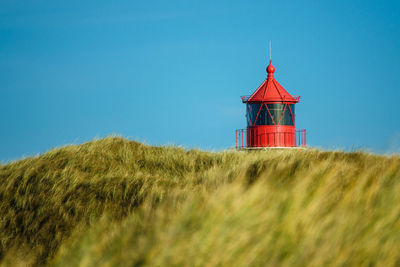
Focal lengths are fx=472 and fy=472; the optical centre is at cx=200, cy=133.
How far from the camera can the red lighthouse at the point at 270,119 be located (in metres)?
19.4

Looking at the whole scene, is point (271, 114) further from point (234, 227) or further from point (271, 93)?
point (234, 227)

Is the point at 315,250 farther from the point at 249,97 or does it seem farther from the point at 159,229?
the point at 249,97

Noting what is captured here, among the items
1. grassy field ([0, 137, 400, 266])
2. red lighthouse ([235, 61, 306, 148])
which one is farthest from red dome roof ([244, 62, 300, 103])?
grassy field ([0, 137, 400, 266])

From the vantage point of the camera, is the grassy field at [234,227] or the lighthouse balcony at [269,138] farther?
the lighthouse balcony at [269,138]

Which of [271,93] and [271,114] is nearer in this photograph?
[271,114]

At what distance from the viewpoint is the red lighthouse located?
19375mm

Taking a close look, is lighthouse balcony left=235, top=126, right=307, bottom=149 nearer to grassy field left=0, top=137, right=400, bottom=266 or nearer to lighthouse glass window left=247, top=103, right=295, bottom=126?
lighthouse glass window left=247, top=103, right=295, bottom=126

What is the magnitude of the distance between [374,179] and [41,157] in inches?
259

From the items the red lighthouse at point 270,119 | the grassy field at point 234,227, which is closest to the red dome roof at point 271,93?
the red lighthouse at point 270,119

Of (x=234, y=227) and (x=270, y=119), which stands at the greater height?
(x=270, y=119)

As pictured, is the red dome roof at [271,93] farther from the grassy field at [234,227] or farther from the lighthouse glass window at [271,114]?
the grassy field at [234,227]

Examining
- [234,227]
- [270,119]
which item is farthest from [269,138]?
[234,227]

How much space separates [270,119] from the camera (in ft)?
63.7

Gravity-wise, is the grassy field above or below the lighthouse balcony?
below
